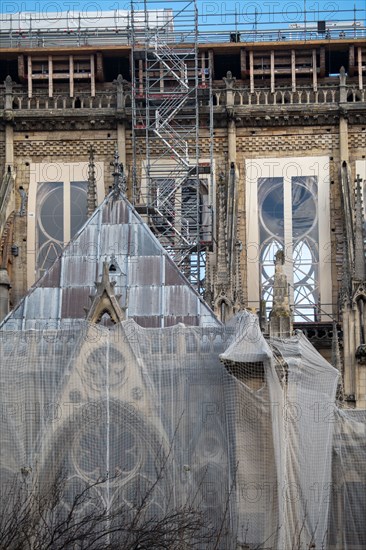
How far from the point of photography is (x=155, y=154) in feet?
183

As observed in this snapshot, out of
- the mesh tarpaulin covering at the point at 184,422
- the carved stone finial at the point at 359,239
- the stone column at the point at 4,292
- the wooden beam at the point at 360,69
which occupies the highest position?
the wooden beam at the point at 360,69

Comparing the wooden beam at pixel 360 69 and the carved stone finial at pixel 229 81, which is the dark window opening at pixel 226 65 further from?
the wooden beam at pixel 360 69

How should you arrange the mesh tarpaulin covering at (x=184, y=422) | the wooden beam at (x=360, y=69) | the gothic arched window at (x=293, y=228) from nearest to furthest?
the mesh tarpaulin covering at (x=184, y=422) → the gothic arched window at (x=293, y=228) → the wooden beam at (x=360, y=69)

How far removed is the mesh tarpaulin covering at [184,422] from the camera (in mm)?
35594

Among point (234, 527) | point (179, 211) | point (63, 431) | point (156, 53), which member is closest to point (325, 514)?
point (234, 527)

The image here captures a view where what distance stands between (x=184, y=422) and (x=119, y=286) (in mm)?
3781

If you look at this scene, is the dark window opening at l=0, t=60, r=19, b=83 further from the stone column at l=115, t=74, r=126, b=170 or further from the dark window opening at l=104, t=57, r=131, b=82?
the stone column at l=115, t=74, r=126, b=170

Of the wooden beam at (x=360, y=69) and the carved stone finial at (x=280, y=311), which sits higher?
the wooden beam at (x=360, y=69)

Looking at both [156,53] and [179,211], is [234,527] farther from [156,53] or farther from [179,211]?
[156,53]

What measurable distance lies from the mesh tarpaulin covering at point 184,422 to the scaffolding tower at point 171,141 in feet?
51.5

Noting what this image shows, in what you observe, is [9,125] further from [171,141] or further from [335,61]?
[335,61]

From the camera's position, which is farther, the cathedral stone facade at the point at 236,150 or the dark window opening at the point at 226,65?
the dark window opening at the point at 226,65

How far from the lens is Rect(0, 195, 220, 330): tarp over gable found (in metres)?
38.6

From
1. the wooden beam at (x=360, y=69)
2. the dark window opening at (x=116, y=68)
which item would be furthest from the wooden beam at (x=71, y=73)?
the wooden beam at (x=360, y=69)
